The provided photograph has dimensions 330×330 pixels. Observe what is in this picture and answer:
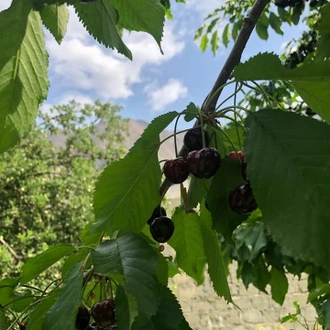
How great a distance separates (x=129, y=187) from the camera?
495 millimetres

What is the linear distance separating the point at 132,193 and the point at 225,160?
10cm

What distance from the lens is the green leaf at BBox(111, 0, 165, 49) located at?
51 centimetres

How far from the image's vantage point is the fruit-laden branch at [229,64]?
531 millimetres

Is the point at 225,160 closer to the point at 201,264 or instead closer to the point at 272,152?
the point at 272,152

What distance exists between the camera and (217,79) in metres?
0.57

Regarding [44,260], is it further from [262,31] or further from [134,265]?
[262,31]

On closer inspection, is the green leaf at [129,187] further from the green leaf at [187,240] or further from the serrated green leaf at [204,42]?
the serrated green leaf at [204,42]

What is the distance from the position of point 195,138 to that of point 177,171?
4 centimetres

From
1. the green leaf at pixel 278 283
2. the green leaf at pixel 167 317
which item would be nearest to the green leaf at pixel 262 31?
the green leaf at pixel 278 283

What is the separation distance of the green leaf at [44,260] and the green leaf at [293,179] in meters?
0.26

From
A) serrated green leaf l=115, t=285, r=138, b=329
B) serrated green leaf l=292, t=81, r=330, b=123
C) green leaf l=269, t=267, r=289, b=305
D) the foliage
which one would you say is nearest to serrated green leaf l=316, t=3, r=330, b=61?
the foliage

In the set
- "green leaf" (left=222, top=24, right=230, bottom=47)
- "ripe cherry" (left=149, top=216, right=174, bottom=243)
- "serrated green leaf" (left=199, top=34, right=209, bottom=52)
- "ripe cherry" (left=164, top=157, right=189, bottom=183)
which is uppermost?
"serrated green leaf" (left=199, top=34, right=209, bottom=52)

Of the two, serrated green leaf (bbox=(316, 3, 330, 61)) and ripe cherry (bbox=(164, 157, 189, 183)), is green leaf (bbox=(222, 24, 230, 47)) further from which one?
ripe cherry (bbox=(164, 157, 189, 183))

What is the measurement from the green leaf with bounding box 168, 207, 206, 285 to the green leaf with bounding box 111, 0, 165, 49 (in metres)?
0.23
